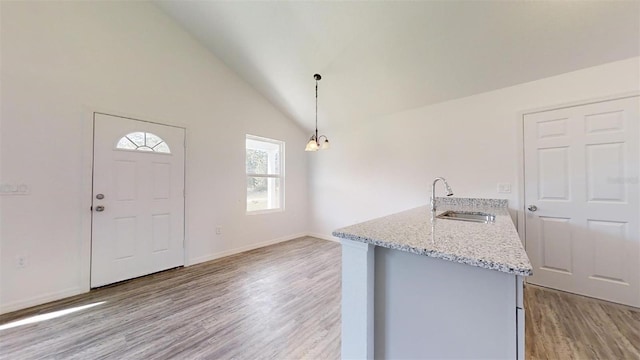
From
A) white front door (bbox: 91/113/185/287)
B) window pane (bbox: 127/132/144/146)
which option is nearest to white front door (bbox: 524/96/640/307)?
white front door (bbox: 91/113/185/287)

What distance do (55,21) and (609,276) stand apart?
19.7ft

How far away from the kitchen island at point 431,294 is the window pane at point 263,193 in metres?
3.20

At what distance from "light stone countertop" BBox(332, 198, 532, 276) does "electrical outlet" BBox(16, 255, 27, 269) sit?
3044 mm

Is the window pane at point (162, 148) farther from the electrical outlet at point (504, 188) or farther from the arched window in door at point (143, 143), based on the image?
the electrical outlet at point (504, 188)

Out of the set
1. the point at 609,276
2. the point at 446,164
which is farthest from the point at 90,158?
the point at 609,276

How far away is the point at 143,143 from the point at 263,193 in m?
2.04

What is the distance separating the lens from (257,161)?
445 centimetres

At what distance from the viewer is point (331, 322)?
2.03 meters

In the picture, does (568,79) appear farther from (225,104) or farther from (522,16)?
(225,104)

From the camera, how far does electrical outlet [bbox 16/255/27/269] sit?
225cm

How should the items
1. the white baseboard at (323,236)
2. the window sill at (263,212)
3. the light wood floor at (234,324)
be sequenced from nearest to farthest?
1. the light wood floor at (234,324)
2. the window sill at (263,212)
3. the white baseboard at (323,236)

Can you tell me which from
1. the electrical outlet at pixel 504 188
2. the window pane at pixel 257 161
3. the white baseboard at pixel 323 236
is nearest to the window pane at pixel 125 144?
the window pane at pixel 257 161

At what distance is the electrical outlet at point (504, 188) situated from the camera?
288 cm

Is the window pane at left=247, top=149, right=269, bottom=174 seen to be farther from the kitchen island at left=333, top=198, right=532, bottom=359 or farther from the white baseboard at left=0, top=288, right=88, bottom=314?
the kitchen island at left=333, top=198, right=532, bottom=359
